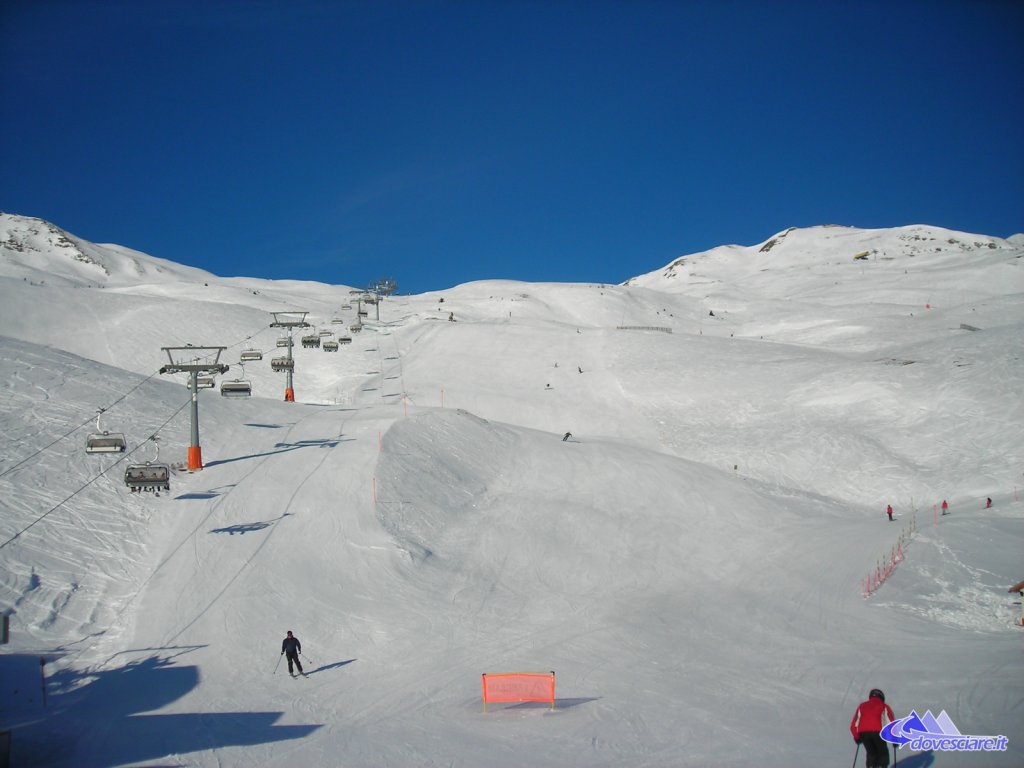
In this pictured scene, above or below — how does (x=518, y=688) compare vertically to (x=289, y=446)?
below

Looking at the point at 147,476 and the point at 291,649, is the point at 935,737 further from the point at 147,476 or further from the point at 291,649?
the point at 147,476

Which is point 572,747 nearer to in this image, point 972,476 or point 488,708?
point 488,708

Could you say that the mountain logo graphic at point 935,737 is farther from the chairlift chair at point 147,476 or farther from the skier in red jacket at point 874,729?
the chairlift chair at point 147,476

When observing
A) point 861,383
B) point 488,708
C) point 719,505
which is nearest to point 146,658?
point 488,708

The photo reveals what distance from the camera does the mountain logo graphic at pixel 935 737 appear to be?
968cm

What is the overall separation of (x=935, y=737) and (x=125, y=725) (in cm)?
1274

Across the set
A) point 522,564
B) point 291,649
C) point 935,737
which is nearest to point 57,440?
point 291,649

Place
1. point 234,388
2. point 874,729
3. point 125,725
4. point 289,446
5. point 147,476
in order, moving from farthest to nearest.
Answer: point 234,388
point 289,446
point 147,476
point 125,725
point 874,729

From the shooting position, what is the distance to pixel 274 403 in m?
40.3

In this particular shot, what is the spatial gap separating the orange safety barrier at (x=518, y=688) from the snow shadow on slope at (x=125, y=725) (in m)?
3.15

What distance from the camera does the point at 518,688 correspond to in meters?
14.0

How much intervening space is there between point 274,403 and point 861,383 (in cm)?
3470

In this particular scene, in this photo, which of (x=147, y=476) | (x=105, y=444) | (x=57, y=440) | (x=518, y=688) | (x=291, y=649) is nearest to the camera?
(x=518, y=688)

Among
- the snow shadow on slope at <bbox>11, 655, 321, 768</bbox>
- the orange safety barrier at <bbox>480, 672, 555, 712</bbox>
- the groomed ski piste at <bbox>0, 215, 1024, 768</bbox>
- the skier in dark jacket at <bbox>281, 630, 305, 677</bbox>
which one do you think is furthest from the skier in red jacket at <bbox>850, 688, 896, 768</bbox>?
the skier in dark jacket at <bbox>281, 630, 305, 677</bbox>
